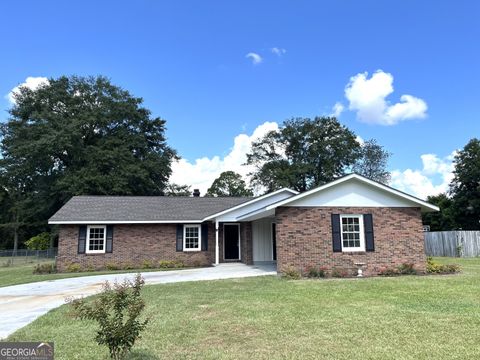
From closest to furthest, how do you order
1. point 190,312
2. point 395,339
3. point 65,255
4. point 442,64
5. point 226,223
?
1. point 395,339
2. point 190,312
3. point 442,64
4. point 65,255
5. point 226,223

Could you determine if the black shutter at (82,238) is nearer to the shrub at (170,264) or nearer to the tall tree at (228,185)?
the shrub at (170,264)

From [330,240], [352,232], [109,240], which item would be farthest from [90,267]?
[352,232]

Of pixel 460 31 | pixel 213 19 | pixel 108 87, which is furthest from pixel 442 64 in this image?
pixel 108 87

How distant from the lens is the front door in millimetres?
22422

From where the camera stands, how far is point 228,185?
194ft

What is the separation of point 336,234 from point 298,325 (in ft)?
29.0

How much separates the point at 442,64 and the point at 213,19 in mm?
10870

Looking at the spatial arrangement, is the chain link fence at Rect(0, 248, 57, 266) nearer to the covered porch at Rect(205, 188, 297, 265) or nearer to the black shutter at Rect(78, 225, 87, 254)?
the black shutter at Rect(78, 225, 87, 254)

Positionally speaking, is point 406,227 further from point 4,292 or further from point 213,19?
point 4,292

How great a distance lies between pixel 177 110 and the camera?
76.0ft

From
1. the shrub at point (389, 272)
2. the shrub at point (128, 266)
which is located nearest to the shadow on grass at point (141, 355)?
the shrub at point (389, 272)

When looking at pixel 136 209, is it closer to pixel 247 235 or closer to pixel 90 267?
pixel 90 267

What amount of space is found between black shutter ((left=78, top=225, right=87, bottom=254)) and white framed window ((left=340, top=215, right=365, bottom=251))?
13404 mm

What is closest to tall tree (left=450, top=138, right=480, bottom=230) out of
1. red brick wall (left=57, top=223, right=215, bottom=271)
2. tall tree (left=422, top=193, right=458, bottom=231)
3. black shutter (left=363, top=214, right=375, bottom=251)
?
tall tree (left=422, top=193, right=458, bottom=231)
